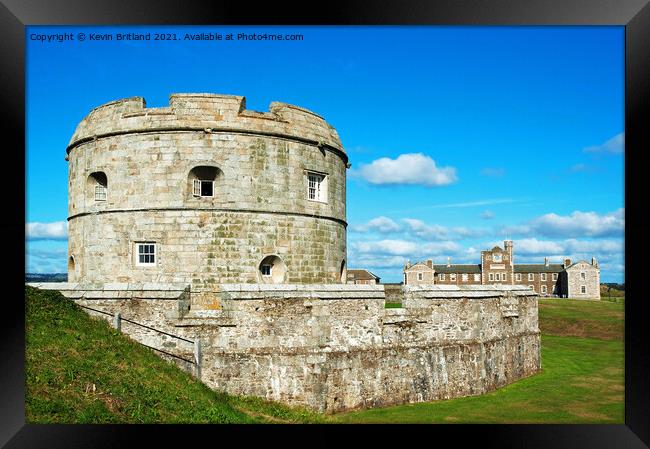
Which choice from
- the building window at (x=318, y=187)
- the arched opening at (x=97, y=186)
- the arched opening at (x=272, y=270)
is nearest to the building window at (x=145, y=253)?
the arched opening at (x=97, y=186)

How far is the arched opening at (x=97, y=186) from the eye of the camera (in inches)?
611

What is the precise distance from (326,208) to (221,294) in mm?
5165

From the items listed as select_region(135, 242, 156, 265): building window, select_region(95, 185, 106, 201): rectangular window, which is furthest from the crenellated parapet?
select_region(135, 242, 156, 265): building window

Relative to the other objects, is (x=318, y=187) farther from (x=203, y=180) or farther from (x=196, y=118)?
(x=196, y=118)

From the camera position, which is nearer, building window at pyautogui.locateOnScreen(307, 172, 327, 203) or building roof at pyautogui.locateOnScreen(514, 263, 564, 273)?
building window at pyautogui.locateOnScreen(307, 172, 327, 203)

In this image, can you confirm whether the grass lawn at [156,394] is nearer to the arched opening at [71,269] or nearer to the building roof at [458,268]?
the arched opening at [71,269]

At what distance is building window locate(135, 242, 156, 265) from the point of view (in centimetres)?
1462

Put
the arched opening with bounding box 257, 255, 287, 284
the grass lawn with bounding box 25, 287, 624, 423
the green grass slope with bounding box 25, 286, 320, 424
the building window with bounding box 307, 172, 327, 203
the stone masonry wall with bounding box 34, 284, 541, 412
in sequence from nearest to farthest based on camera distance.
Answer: the green grass slope with bounding box 25, 286, 320, 424
the grass lawn with bounding box 25, 287, 624, 423
the stone masonry wall with bounding box 34, 284, 541, 412
the arched opening with bounding box 257, 255, 287, 284
the building window with bounding box 307, 172, 327, 203

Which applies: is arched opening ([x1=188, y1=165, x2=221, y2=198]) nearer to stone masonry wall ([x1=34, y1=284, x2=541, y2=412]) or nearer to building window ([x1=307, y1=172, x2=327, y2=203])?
building window ([x1=307, y1=172, x2=327, y2=203])

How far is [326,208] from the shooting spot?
1623cm
